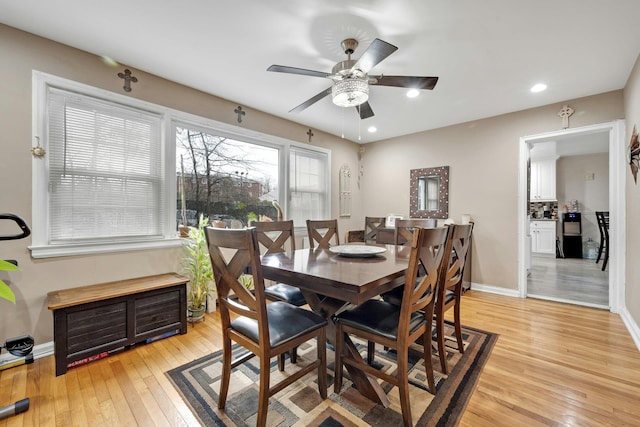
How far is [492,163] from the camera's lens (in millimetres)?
3959

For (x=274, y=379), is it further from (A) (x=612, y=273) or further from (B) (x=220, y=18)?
(A) (x=612, y=273)

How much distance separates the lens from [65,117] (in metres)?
2.32

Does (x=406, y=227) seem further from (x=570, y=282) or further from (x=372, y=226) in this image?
(x=570, y=282)

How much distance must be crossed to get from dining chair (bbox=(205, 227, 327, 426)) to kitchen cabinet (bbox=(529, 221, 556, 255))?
7.73 m

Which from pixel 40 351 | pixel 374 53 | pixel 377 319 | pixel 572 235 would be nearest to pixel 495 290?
pixel 377 319

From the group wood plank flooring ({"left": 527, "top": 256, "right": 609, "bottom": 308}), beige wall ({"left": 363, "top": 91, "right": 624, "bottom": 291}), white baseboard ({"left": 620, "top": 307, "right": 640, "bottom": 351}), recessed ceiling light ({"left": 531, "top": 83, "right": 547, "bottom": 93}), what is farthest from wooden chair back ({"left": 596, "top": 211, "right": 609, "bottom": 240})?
recessed ceiling light ({"left": 531, "top": 83, "right": 547, "bottom": 93})

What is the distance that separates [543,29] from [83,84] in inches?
149

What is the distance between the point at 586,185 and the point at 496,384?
297 inches

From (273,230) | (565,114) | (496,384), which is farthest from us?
(565,114)

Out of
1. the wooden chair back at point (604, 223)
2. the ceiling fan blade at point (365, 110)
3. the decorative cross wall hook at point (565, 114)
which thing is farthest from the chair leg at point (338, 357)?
the wooden chair back at point (604, 223)

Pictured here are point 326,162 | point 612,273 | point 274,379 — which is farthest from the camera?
point 326,162

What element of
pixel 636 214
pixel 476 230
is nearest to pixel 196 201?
pixel 476 230

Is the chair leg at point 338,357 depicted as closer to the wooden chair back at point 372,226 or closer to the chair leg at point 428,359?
the chair leg at point 428,359

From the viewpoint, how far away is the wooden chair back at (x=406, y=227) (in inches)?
118
